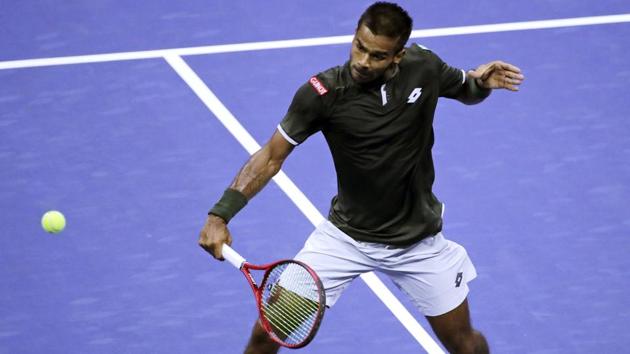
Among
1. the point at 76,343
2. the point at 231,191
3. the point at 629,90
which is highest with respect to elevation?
the point at 231,191

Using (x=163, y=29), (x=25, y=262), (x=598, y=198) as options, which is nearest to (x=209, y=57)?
(x=163, y=29)

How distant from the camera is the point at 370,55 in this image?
694 cm

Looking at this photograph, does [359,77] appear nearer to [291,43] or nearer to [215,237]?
[215,237]

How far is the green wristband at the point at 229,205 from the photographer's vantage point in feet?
22.7

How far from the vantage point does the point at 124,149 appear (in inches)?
416

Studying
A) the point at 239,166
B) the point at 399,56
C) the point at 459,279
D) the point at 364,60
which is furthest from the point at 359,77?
the point at 239,166

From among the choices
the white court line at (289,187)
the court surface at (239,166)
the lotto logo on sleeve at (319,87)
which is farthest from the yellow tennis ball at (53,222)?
the lotto logo on sleeve at (319,87)

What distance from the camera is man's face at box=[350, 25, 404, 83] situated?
6.89 metres

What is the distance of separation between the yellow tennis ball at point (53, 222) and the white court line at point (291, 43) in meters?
2.37

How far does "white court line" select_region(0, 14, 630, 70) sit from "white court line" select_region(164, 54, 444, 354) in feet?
0.71

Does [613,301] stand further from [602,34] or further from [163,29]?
[163,29]

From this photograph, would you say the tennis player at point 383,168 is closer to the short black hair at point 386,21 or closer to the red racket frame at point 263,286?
the short black hair at point 386,21

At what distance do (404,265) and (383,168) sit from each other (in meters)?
0.62

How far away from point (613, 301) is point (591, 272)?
316 mm
